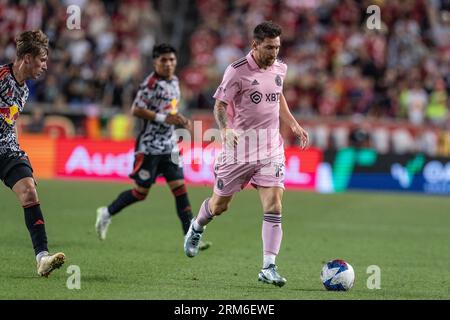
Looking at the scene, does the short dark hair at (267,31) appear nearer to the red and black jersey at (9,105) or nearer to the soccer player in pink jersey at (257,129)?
the soccer player in pink jersey at (257,129)

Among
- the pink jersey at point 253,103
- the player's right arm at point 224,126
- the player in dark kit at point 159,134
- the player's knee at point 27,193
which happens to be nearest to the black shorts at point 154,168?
the player in dark kit at point 159,134

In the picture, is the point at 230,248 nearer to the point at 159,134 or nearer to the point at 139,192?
the point at 139,192

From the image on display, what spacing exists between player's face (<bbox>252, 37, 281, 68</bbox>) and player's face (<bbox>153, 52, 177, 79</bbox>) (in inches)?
115

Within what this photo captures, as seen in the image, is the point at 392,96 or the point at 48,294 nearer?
the point at 48,294

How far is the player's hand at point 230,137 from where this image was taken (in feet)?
29.1

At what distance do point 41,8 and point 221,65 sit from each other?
5220mm

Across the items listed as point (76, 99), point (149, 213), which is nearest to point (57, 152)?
point (76, 99)

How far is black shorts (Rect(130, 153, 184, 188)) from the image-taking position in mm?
12133

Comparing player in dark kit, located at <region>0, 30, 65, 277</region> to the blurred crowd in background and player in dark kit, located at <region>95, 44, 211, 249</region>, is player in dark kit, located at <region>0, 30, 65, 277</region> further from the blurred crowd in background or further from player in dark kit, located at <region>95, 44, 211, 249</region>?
the blurred crowd in background

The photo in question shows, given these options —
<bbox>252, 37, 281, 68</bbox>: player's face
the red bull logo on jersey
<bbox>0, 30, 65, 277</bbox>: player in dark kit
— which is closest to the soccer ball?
<bbox>252, 37, 281, 68</bbox>: player's face

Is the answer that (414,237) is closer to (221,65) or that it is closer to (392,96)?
(392,96)

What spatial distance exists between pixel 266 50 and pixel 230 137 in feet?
2.88
